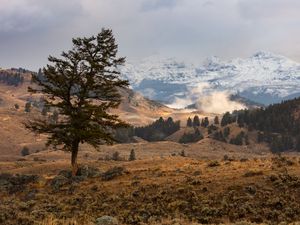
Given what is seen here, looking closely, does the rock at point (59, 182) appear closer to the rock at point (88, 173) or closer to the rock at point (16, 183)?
the rock at point (88, 173)

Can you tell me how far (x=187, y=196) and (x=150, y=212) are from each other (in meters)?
2.89

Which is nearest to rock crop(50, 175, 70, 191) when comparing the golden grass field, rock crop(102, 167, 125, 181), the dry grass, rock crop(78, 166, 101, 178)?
the golden grass field

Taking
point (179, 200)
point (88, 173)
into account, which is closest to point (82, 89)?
point (88, 173)

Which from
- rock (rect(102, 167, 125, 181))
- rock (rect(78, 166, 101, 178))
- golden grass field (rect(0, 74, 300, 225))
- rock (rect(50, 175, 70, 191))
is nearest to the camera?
golden grass field (rect(0, 74, 300, 225))

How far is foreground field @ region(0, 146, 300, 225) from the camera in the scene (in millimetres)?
22578

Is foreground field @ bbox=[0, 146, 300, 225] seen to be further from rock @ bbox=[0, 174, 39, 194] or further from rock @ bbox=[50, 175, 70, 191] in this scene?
rock @ bbox=[0, 174, 39, 194]

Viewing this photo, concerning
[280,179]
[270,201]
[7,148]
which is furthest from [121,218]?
[7,148]

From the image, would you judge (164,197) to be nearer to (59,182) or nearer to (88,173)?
(59,182)

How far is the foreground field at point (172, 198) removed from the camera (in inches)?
889

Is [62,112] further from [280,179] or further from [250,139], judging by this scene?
[250,139]

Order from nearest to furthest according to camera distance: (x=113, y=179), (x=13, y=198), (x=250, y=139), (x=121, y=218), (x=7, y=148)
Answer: (x=121, y=218) < (x=13, y=198) < (x=113, y=179) < (x=7, y=148) < (x=250, y=139)

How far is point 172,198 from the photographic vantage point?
26297 millimetres

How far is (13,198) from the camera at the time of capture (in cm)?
3309

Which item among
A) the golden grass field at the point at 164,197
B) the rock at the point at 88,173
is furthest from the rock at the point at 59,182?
the rock at the point at 88,173
